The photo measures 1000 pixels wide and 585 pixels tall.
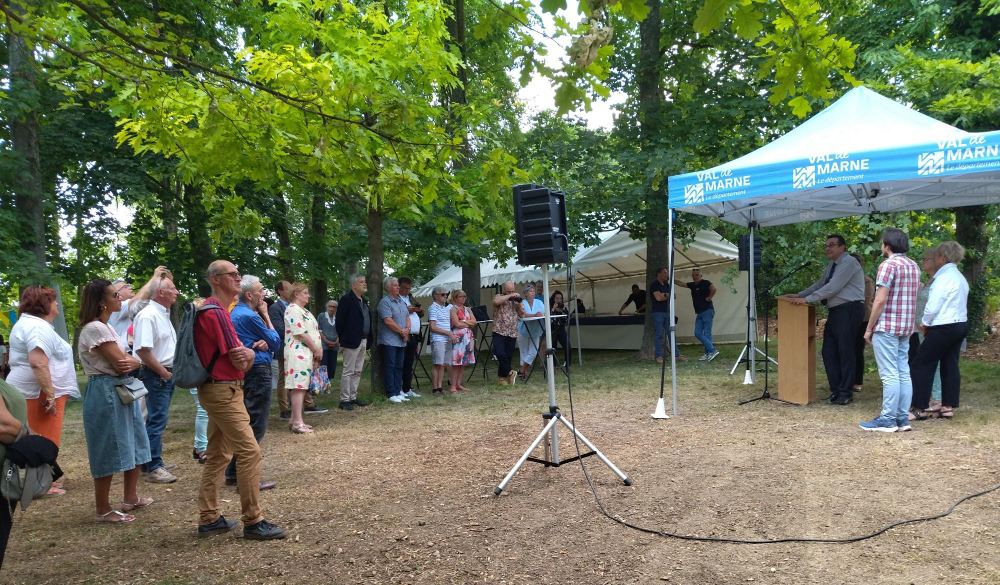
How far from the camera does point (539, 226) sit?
4.88 meters

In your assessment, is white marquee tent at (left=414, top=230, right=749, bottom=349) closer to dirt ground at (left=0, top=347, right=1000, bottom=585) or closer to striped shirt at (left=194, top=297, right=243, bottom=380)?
dirt ground at (left=0, top=347, right=1000, bottom=585)

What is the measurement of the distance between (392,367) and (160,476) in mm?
4399

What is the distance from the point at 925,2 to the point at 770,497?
1155 centimetres

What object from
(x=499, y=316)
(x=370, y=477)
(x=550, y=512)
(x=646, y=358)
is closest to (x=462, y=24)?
(x=499, y=316)

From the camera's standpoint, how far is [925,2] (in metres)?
11.9

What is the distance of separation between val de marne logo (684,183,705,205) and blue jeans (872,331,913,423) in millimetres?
2289

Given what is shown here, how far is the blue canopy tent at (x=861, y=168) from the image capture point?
6.02 m

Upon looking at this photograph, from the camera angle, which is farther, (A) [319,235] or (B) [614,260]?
(B) [614,260]

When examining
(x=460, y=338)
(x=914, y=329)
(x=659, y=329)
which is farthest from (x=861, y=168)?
(x=659, y=329)

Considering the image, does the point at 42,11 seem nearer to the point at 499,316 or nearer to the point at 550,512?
the point at 550,512

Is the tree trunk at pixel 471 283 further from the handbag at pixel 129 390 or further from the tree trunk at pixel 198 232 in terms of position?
the handbag at pixel 129 390

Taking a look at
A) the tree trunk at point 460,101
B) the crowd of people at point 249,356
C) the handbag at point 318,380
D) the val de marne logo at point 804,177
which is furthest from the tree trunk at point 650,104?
the handbag at point 318,380

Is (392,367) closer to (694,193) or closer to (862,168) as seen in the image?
(694,193)

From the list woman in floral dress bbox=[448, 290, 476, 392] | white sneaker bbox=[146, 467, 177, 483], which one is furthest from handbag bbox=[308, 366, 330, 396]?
white sneaker bbox=[146, 467, 177, 483]
